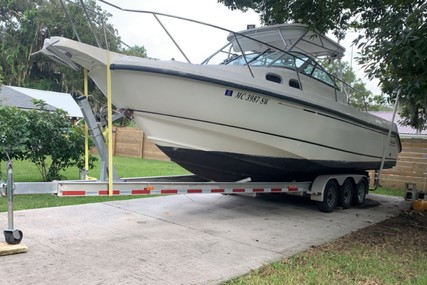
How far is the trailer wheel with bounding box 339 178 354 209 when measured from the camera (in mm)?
8219

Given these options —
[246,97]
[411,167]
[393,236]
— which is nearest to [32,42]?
[411,167]

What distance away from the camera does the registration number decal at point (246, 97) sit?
567 centimetres

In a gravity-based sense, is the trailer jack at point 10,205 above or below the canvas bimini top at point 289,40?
below

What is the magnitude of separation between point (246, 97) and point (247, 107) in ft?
0.50

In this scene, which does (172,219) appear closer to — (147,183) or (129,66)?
(147,183)

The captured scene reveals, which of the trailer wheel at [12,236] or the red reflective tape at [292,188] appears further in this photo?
the red reflective tape at [292,188]

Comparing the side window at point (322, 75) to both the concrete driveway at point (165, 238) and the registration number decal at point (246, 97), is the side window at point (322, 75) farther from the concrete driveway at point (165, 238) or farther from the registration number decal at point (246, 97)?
the concrete driveway at point (165, 238)

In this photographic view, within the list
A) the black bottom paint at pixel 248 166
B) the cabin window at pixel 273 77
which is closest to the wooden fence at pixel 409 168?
the black bottom paint at pixel 248 166

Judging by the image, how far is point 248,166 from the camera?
6555 millimetres

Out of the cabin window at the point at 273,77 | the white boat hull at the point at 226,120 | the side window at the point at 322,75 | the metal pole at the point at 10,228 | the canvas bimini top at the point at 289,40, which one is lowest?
the metal pole at the point at 10,228

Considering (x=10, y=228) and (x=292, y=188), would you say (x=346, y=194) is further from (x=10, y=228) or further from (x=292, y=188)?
(x=10, y=228)

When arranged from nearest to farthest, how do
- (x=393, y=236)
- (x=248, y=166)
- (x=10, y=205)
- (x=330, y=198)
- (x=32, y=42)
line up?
1. (x=10, y=205)
2. (x=393, y=236)
3. (x=248, y=166)
4. (x=330, y=198)
5. (x=32, y=42)

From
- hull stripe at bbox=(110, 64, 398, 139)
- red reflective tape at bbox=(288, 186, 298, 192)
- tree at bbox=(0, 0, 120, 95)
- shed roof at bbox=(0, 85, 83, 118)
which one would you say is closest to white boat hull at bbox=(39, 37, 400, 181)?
hull stripe at bbox=(110, 64, 398, 139)

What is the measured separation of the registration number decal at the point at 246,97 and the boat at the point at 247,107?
0.01m
